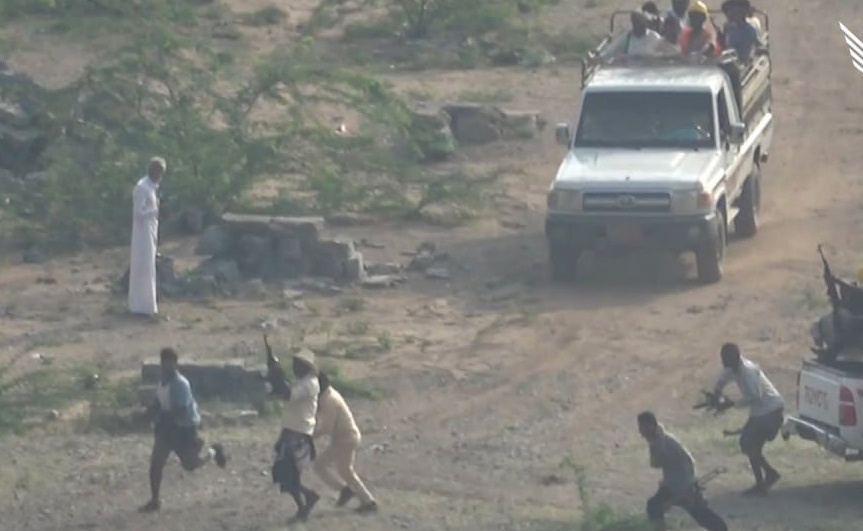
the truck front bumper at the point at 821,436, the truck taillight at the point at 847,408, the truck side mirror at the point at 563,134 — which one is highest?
the truck taillight at the point at 847,408

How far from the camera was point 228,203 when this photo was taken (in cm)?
2505

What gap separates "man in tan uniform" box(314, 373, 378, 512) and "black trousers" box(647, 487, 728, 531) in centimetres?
199

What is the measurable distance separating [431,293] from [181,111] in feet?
12.6

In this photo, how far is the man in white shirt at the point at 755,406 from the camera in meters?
15.5

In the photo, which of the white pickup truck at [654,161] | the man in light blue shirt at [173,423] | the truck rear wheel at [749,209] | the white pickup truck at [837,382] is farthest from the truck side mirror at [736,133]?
the man in light blue shirt at [173,423]

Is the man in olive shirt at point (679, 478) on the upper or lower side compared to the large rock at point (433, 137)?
upper

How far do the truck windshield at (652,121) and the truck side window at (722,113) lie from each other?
0.63ft

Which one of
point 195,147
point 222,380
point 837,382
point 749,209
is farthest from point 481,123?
point 837,382

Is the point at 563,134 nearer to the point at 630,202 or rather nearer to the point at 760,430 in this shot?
the point at 630,202

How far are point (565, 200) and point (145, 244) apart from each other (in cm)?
393

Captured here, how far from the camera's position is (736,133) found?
23094 millimetres

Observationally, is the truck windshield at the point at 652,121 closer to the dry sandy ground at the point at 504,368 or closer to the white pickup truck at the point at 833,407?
the dry sandy ground at the point at 504,368

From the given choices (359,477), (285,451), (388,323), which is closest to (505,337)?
(388,323)

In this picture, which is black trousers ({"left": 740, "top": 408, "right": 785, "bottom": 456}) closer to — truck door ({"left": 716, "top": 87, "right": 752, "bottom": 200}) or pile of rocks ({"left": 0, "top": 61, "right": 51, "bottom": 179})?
truck door ({"left": 716, "top": 87, "right": 752, "bottom": 200})
